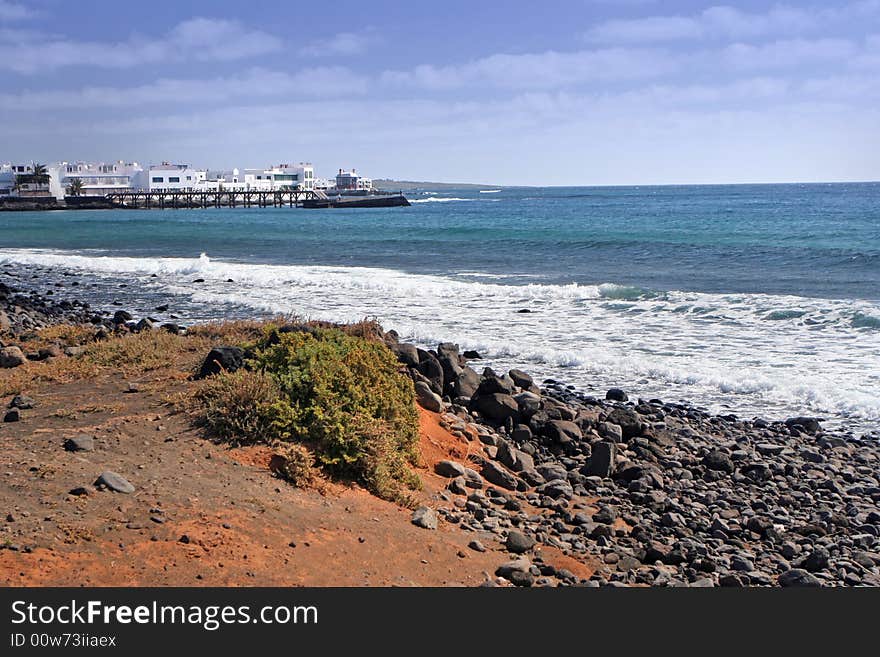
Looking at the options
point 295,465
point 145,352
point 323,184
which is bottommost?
point 295,465

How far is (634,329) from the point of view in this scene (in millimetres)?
17844

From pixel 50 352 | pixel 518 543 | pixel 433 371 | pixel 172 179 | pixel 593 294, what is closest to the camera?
pixel 518 543

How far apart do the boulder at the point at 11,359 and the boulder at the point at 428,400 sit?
5.09m

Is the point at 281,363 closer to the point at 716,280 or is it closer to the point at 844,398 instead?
the point at 844,398

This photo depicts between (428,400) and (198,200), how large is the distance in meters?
120

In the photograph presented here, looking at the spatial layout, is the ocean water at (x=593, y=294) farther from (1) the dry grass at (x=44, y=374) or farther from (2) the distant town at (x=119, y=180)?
(2) the distant town at (x=119, y=180)

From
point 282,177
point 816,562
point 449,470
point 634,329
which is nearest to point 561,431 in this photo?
point 449,470

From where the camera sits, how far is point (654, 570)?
21.6 ft

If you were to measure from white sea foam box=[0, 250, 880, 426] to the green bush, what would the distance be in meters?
5.46

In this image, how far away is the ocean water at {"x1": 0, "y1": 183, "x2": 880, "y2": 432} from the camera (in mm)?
13594

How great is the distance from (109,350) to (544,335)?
8960 mm

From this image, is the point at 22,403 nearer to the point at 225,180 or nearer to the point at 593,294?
the point at 593,294

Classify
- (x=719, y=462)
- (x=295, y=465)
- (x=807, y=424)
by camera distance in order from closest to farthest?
(x=295, y=465), (x=719, y=462), (x=807, y=424)

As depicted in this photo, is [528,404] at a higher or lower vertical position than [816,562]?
higher
